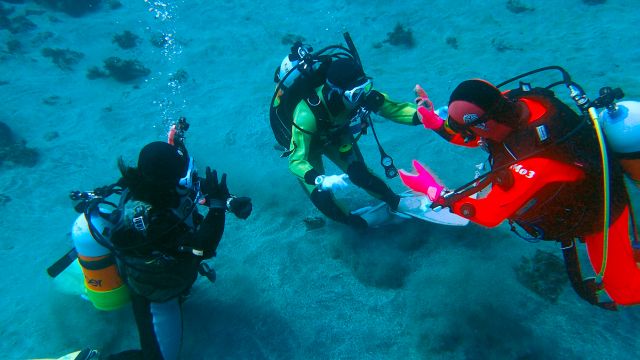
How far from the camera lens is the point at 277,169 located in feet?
27.1

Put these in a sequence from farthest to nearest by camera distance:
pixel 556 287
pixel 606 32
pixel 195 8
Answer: pixel 195 8, pixel 606 32, pixel 556 287

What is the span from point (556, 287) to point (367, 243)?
101 inches

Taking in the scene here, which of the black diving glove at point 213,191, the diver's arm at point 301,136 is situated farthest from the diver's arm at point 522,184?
the black diving glove at point 213,191

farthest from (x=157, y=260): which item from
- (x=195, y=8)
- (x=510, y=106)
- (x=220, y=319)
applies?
(x=195, y=8)

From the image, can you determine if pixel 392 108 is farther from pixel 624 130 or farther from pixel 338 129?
pixel 624 130

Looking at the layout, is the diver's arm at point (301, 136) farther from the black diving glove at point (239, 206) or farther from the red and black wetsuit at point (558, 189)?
the red and black wetsuit at point (558, 189)

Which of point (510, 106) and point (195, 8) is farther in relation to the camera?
point (195, 8)

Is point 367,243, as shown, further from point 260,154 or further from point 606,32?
point 606,32

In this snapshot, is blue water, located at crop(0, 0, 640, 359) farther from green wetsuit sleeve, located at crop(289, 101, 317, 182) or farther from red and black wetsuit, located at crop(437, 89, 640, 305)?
green wetsuit sleeve, located at crop(289, 101, 317, 182)

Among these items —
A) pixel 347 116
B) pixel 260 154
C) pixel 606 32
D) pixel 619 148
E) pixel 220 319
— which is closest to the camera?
pixel 619 148

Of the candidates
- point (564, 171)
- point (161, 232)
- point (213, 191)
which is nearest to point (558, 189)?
point (564, 171)

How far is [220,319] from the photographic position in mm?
5000

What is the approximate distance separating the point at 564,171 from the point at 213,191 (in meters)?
3.41

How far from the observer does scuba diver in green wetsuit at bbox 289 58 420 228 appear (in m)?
4.91
